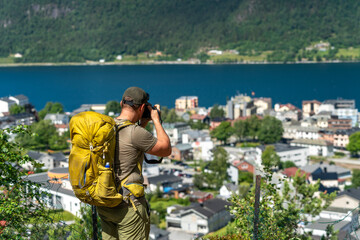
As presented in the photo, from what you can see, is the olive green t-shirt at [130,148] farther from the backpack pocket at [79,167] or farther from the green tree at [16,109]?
the green tree at [16,109]

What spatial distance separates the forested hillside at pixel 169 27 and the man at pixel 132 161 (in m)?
Result: 115

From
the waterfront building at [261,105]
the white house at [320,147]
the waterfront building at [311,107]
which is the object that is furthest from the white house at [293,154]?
the waterfront building at [261,105]

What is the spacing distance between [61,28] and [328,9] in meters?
74.0

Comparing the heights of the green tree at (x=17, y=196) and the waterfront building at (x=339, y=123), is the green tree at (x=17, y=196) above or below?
above

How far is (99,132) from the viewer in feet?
6.81

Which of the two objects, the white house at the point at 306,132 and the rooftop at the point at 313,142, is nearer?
the rooftop at the point at 313,142

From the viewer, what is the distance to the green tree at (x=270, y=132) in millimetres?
32406

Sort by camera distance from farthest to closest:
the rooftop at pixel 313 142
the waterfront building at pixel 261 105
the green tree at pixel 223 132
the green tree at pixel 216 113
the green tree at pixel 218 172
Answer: the waterfront building at pixel 261 105 < the green tree at pixel 216 113 < the green tree at pixel 223 132 < the rooftop at pixel 313 142 < the green tree at pixel 218 172

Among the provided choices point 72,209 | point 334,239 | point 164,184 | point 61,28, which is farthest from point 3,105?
point 61,28

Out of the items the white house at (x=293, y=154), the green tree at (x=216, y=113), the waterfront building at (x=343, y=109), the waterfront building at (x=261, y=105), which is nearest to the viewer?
the white house at (x=293, y=154)

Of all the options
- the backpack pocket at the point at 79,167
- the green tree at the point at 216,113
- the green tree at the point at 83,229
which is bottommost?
the green tree at the point at 216,113

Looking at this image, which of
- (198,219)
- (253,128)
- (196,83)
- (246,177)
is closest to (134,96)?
(198,219)

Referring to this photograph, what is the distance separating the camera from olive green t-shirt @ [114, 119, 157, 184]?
2.19 meters

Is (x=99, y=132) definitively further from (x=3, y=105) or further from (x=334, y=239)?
(x=3, y=105)
